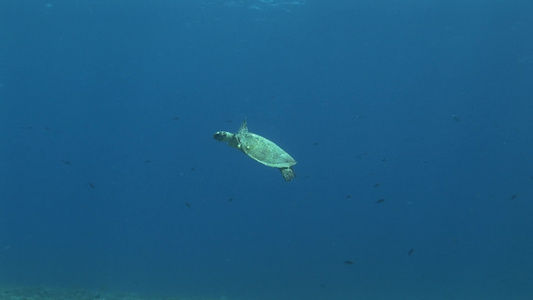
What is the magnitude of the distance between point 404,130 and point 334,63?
9.35 metres

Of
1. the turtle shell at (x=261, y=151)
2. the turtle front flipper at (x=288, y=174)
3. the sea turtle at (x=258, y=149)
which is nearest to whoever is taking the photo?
the sea turtle at (x=258, y=149)

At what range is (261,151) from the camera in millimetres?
6516

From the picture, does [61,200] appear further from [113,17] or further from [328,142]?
[328,142]

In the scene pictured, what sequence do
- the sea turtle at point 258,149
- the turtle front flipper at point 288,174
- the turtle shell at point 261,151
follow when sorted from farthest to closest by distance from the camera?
the turtle front flipper at point 288,174 → the turtle shell at point 261,151 → the sea turtle at point 258,149

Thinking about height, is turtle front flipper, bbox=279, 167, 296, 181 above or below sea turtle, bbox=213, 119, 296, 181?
below

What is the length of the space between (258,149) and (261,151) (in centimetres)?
6

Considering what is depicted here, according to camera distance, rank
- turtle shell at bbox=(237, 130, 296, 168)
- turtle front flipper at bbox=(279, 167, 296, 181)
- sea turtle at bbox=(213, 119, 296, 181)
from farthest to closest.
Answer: turtle front flipper at bbox=(279, 167, 296, 181) → turtle shell at bbox=(237, 130, 296, 168) → sea turtle at bbox=(213, 119, 296, 181)

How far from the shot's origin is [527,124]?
3033 centimetres

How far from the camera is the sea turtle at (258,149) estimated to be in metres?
6.13

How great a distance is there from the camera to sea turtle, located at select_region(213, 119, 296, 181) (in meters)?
6.13

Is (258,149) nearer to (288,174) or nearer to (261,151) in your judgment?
(261,151)

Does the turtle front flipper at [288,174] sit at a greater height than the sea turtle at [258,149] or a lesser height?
lesser

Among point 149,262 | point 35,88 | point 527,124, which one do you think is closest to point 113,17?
point 35,88

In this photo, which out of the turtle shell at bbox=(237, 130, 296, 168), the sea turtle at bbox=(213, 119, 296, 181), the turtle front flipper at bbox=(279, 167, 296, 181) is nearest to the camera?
the sea turtle at bbox=(213, 119, 296, 181)
